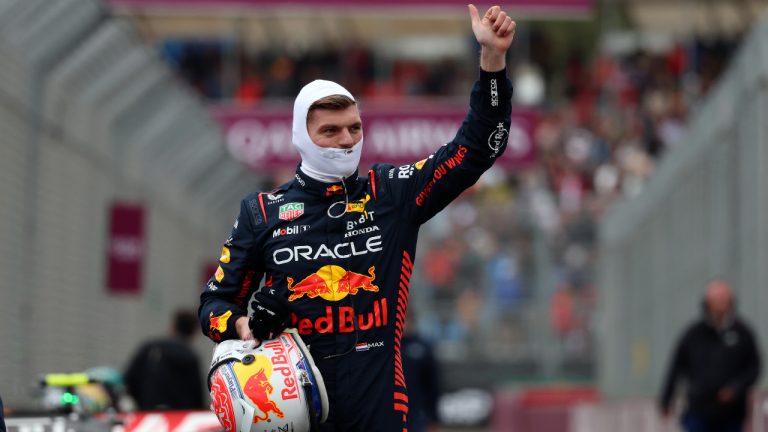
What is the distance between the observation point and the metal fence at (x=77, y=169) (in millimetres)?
12805

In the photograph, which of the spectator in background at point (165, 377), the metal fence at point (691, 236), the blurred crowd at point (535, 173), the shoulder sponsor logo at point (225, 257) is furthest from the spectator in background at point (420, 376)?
the shoulder sponsor logo at point (225, 257)

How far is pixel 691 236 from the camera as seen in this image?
16359 mm

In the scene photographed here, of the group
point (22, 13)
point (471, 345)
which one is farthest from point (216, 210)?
point (22, 13)

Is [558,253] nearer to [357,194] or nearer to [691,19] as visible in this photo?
[691,19]

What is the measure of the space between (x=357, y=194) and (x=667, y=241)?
1325 centimetres

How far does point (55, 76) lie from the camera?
46.2 ft

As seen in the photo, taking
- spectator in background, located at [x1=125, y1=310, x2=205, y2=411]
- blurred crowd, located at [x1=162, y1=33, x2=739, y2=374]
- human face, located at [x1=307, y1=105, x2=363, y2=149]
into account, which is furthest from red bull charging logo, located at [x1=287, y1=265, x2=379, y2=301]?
blurred crowd, located at [x1=162, y1=33, x2=739, y2=374]

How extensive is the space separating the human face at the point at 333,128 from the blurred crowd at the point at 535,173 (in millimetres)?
13850

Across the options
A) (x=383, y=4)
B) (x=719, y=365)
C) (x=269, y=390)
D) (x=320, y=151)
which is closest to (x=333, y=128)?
(x=320, y=151)

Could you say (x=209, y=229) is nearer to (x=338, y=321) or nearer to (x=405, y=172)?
(x=405, y=172)

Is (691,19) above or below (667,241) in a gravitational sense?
above

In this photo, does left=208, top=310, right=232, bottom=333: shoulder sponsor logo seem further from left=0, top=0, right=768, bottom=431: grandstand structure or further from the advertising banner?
the advertising banner

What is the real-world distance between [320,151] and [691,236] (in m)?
11.5

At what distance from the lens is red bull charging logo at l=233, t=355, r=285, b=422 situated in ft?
16.3
